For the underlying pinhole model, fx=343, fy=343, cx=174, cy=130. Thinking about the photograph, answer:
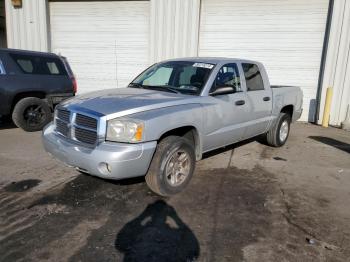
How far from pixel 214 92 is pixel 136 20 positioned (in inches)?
300

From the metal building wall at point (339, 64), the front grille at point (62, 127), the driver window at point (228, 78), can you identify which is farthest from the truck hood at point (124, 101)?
the metal building wall at point (339, 64)

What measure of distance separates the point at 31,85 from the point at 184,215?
18.0 feet

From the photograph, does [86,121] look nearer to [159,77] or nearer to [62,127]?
[62,127]

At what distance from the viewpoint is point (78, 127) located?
13.3 ft

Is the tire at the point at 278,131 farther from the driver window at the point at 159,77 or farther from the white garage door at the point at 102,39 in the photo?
the white garage door at the point at 102,39

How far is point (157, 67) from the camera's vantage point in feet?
18.7

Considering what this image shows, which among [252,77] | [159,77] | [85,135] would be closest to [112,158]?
[85,135]

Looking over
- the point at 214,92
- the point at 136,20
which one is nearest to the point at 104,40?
the point at 136,20

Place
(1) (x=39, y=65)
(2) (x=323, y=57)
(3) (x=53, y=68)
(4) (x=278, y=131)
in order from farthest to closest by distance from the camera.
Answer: (2) (x=323, y=57) → (3) (x=53, y=68) → (1) (x=39, y=65) → (4) (x=278, y=131)

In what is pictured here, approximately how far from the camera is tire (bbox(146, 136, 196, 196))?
4.07 metres

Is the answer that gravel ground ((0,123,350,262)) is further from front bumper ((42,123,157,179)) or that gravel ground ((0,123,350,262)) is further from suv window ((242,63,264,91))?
suv window ((242,63,264,91))

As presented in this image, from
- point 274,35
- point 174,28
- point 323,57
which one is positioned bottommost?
point 323,57

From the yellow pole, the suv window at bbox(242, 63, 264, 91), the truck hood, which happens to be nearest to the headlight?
the truck hood

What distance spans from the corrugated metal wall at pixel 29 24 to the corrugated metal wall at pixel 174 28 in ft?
13.0
